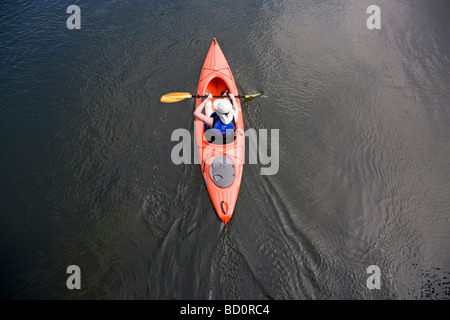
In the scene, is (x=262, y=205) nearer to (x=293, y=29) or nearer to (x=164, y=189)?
(x=164, y=189)

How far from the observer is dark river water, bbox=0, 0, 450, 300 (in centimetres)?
412

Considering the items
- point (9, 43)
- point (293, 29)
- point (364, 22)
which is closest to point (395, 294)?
point (293, 29)

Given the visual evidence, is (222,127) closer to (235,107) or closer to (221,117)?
(221,117)

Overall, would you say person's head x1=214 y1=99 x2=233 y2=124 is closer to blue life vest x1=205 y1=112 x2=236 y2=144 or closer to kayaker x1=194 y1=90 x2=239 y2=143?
kayaker x1=194 y1=90 x2=239 y2=143

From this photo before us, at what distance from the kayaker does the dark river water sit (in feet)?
2.65

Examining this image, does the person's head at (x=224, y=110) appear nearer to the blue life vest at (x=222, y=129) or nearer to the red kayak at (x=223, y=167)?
the blue life vest at (x=222, y=129)

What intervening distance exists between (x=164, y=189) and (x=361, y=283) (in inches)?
146

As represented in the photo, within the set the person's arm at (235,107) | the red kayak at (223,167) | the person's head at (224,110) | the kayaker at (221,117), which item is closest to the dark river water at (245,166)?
the red kayak at (223,167)

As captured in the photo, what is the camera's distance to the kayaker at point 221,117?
4531 millimetres

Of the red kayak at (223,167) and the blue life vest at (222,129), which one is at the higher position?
the blue life vest at (222,129)

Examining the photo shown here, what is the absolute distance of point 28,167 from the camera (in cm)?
507

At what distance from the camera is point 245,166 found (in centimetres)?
515

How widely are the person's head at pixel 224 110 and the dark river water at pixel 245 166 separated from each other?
3.65ft

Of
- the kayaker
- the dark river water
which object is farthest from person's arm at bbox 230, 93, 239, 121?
the dark river water
